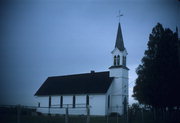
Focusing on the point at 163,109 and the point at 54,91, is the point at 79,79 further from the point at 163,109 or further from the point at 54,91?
the point at 163,109

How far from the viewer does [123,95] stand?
30.7 m

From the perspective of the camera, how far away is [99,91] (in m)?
30.1

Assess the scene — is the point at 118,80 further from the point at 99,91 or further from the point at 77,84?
the point at 77,84

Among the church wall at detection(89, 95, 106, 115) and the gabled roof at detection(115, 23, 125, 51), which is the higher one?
the gabled roof at detection(115, 23, 125, 51)

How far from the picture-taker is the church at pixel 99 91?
30031mm

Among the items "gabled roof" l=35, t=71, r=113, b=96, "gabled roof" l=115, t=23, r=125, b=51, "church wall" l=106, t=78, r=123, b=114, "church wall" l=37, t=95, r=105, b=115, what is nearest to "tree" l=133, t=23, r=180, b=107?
"church wall" l=106, t=78, r=123, b=114

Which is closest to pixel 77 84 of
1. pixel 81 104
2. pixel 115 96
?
pixel 81 104

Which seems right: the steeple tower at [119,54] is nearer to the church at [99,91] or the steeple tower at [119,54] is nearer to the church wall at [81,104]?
the church at [99,91]

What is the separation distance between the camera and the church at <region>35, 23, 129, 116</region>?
3003 cm

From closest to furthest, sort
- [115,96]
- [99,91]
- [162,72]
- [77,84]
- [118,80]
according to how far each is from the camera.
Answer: [162,72] → [99,91] → [115,96] → [118,80] → [77,84]

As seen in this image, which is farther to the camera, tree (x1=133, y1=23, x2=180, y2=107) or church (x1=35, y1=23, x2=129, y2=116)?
church (x1=35, y1=23, x2=129, y2=116)

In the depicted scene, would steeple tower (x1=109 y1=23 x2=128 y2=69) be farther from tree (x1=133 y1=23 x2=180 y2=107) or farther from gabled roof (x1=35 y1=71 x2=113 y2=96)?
tree (x1=133 y1=23 x2=180 y2=107)

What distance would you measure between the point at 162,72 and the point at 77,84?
53.6 feet

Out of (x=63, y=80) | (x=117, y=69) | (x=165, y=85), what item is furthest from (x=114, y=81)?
(x=165, y=85)
